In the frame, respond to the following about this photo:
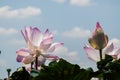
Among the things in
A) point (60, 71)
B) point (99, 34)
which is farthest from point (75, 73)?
point (99, 34)

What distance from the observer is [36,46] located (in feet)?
7.20

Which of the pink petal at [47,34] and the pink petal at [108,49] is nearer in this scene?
the pink petal at [108,49]

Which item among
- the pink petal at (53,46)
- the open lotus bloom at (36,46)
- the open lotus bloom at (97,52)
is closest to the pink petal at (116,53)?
the open lotus bloom at (97,52)

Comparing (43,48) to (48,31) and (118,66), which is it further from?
(118,66)

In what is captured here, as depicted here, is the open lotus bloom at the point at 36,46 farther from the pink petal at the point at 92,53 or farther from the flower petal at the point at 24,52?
the pink petal at the point at 92,53

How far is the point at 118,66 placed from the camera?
112 cm

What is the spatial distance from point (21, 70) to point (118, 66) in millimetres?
501

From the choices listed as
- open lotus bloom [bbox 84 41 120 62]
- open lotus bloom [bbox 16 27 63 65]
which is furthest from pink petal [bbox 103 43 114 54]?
open lotus bloom [bbox 16 27 63 65]

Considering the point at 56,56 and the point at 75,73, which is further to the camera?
the point at 56,56

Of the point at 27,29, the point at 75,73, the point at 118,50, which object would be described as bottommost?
the point at 75,73

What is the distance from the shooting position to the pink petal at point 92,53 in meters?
1.78

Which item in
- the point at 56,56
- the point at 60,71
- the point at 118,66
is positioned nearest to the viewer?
the point at 60,71

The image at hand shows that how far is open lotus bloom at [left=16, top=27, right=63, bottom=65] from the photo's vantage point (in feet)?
6.81

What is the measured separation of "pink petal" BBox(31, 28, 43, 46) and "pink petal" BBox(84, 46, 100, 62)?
411 millimetres
